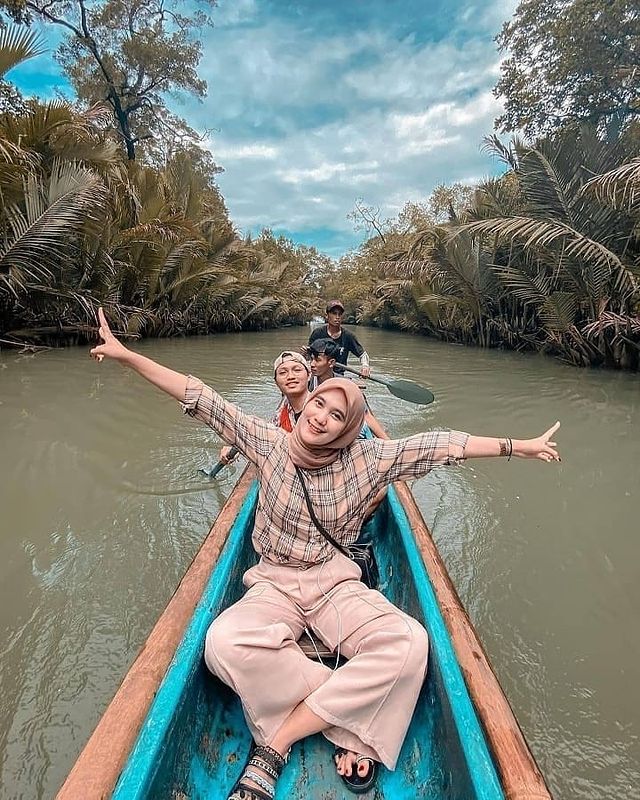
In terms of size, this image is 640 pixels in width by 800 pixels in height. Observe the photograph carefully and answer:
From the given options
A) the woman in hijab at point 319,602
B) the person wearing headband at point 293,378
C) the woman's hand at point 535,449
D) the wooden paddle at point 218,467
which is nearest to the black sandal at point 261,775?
the woman in hijab at point 319,602

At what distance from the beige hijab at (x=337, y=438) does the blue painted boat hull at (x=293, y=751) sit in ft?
1.81

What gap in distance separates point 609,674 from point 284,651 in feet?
4.96

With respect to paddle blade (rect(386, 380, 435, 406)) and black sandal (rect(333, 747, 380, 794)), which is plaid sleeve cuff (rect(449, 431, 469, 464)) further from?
paddle blade (rect(386, 380, 435, 406))

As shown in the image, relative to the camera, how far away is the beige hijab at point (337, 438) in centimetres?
163

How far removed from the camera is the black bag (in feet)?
5.56

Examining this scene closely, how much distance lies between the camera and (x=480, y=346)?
50.2 feet

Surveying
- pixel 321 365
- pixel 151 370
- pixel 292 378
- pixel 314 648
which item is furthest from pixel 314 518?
pixel 321 365

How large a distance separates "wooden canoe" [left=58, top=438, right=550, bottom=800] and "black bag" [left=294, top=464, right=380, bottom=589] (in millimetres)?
172

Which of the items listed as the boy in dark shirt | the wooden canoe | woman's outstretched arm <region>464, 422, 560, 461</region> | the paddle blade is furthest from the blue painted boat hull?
the boy in dark shirt

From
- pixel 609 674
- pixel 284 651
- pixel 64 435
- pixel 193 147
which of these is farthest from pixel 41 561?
pixel 193 147

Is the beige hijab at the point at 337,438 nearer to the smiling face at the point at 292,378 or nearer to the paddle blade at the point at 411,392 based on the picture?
the smiling face at the point at 292,378

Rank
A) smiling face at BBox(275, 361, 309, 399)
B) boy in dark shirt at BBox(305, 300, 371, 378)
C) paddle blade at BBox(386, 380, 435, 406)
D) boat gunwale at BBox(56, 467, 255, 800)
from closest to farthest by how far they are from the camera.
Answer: boat gunwale at BBox(56, 467, 255, 800), smiling face at BBox(275, 361, 309, 399), paddle blade at BBox(386, 380, 435, 406), boy in dark shirt at BBox(305, 300, 371, 378)

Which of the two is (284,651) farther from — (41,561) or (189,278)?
(189,278)

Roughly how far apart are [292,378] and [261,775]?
5.86ft
